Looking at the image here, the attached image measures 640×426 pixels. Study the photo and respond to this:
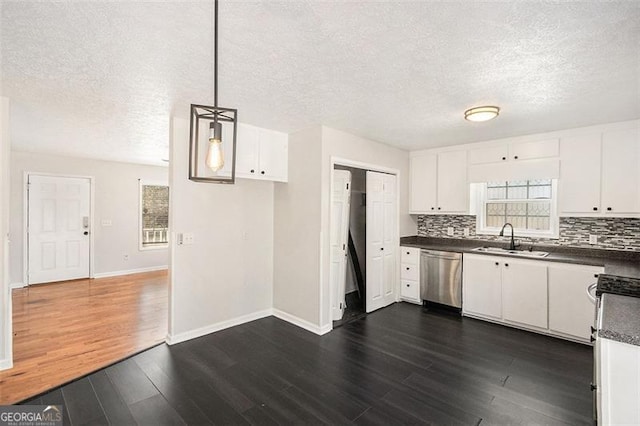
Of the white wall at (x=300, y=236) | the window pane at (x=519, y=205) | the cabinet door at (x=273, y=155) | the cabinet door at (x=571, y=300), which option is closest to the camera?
the cabinet door at (x=571, y=300)

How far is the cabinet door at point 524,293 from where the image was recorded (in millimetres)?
3389

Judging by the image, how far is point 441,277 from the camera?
420 cm

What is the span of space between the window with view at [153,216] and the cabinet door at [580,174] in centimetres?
709

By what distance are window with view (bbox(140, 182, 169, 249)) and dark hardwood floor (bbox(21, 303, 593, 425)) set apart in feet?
14.3

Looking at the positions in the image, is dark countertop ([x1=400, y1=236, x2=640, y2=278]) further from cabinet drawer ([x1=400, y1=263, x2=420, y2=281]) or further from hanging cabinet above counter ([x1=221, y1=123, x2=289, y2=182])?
hanging cabinet above counter ([x1=221, y1=123, x2=289, y2=182])

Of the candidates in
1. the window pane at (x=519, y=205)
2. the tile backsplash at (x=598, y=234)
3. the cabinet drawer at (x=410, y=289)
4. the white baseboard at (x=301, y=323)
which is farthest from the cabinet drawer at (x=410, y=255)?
the white baseboard at (x=301, y=323)

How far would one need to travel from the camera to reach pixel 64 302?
4.49m

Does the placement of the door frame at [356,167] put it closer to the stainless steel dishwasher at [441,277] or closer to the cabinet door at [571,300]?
the stainless steel dishwasher at [441,277]

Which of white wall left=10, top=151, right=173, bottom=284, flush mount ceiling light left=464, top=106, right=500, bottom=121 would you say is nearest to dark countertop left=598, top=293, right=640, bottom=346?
flush mount ceiling light left=464, top=106, right=500, bottom=121

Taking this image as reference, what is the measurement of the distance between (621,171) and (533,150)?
0.85 metres

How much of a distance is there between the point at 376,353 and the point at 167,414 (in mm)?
1885

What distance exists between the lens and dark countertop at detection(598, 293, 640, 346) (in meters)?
1.22

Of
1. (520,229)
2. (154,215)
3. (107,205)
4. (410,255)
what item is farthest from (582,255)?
(107,205)

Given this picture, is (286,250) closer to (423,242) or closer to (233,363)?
(233,363)
